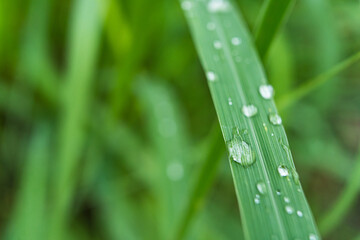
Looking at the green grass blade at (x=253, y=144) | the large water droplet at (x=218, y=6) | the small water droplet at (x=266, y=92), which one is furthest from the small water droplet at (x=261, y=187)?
the large water droplet at (x=218, y=6)

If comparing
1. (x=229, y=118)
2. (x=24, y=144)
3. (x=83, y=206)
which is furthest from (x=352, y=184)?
(x=24, y=144)

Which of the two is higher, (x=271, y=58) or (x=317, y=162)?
(x=271, y=58)

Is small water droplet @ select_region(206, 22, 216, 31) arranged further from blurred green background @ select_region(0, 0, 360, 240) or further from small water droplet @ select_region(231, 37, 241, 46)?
blurred green background @ select_region(0, 0, 360, 240)

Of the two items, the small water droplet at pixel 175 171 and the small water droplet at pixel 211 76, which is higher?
the small water droplet at pixel 211 76

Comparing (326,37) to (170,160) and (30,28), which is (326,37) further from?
(30,28)

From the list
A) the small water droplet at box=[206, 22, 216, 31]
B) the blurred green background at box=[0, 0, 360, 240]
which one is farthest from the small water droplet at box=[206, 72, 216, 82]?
the blurred green background at box=[0, 0, 360, 240]

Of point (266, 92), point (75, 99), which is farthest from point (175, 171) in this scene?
point (266, 92)

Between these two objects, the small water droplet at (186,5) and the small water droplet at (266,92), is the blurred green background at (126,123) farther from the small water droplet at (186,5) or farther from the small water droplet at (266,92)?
the small water droplet at (266,92)

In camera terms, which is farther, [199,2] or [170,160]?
[170,160]
